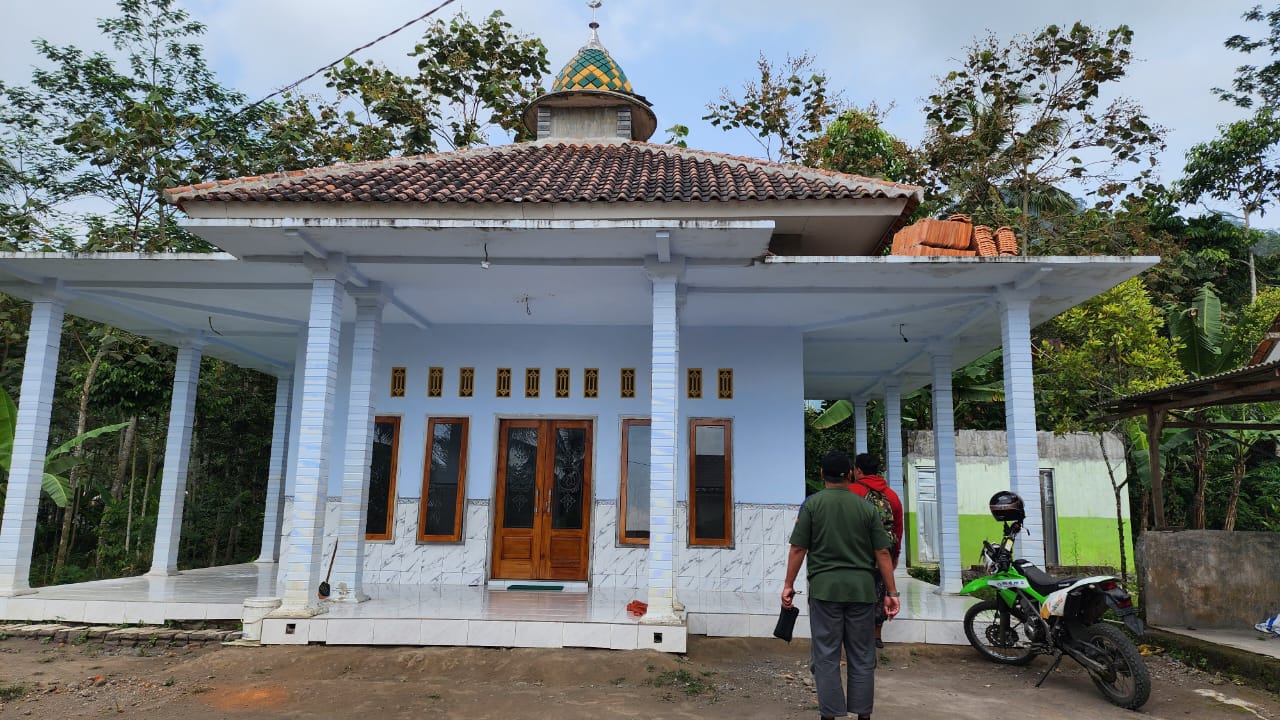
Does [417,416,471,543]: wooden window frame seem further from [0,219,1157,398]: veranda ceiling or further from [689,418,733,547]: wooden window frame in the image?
[689,418,733,547]: wooden window frame

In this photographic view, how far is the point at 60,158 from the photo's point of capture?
15727mm

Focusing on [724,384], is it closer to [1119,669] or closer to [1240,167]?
[1119,669]

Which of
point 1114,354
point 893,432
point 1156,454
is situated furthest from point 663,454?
point 893,432

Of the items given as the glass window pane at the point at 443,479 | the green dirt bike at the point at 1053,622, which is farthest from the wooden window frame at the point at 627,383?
the green dirt bike at the point at 1053,622

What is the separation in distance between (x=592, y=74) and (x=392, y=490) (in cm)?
697

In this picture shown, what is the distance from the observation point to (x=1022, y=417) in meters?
7.69

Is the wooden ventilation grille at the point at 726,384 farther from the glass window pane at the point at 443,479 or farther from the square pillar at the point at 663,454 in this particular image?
the glass window pane at the point at 443,479

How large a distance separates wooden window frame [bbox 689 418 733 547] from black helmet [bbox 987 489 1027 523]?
138 inches

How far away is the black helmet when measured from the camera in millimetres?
6922

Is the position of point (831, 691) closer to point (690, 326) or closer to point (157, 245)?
point (690, 326)

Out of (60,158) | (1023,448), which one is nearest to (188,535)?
(60,158)

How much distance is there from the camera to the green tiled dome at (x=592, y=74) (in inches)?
492

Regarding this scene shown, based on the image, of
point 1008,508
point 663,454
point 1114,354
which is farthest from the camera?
point 1114,354

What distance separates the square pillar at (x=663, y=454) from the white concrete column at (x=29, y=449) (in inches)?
248
